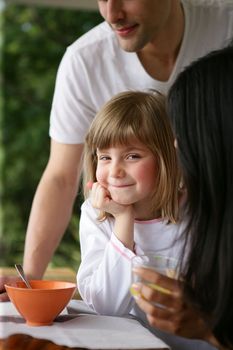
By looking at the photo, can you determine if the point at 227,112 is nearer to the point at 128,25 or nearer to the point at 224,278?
the point at 224,278

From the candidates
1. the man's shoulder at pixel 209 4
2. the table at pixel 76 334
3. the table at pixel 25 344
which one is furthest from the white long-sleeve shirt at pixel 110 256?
the man's shoulder at pixel 209 4

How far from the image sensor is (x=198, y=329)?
48.9 inches

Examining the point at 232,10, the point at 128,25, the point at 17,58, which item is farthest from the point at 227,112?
the point at 17,58

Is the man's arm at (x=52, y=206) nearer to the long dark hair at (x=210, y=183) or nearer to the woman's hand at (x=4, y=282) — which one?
the woman's hand at (x=4, y=282)

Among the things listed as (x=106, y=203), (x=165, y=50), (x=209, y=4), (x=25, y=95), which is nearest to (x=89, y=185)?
(x=106, y=203)

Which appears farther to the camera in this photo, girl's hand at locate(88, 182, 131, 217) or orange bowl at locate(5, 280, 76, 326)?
girl's hand at locate(88, 182, 131, 217)

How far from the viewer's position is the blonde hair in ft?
5.13

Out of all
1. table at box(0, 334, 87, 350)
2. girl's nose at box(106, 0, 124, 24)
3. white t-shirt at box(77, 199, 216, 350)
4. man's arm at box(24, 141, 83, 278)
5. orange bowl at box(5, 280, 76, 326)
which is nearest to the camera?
table at box(0, 334, 87, 350)

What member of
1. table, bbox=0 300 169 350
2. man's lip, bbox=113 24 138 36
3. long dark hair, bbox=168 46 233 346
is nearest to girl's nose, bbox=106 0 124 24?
man's lip, bbox=113 24 138 36

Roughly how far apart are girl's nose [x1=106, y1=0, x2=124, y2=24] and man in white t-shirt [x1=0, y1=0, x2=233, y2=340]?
101mm

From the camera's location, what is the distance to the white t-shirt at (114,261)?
1.49m

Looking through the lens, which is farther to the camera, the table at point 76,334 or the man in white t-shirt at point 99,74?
the man in white t-shirt at point 99,74

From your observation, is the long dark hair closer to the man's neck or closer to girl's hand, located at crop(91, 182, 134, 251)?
girl's hand, located at crop(91, 182, 134, 251)

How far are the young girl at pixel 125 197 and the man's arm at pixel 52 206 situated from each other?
0.45 m
